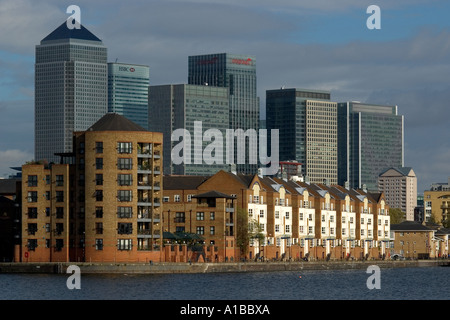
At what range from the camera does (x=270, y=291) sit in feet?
475

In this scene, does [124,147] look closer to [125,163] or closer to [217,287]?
[125,163]

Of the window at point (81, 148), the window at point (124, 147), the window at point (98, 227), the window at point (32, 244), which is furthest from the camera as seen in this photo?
the window at point (32, 244)

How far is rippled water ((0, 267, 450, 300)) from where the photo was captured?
134 metres

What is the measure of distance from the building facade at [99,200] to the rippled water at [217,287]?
11085 mm

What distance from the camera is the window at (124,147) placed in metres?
180

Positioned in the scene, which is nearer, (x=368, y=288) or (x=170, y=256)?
(x=368, y=288)

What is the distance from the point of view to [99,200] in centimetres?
18100

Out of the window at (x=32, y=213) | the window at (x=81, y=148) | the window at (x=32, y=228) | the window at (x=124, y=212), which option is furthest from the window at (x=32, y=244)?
the window at (x=124, y=212)

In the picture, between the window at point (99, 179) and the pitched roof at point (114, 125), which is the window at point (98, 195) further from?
the pitched roof at point (114, 125)

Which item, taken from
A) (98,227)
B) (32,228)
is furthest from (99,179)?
(32,228)

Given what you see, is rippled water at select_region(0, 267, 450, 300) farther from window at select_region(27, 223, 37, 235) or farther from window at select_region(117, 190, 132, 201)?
window at select_region(117, 190, 132, 201)
